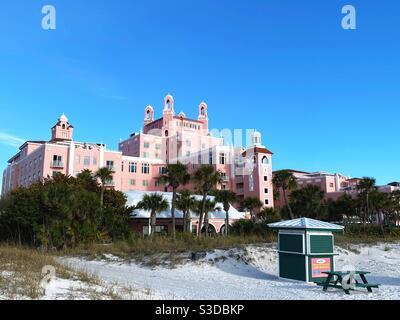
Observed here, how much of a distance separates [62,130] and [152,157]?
18.6 meters

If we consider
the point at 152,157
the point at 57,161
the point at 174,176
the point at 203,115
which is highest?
the point at 203,115

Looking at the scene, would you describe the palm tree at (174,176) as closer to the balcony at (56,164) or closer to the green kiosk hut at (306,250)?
the green kiosk hut at (306,250)

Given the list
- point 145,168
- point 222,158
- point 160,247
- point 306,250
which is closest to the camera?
point 306,250

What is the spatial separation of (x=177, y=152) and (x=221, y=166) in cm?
1287

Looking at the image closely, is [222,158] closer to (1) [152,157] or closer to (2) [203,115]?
(1) [152,157]

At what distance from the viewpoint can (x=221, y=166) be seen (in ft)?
235

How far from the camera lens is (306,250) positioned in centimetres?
1441

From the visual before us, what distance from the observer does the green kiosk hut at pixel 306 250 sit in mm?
14352

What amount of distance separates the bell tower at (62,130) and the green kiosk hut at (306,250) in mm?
67663

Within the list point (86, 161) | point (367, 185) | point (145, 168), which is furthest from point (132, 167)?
point (367, 185)

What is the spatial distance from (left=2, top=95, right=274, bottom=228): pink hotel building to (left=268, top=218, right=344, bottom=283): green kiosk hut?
37.2 meters

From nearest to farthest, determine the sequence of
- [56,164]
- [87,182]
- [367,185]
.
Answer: [87,182] → [367,185] → [56,164]

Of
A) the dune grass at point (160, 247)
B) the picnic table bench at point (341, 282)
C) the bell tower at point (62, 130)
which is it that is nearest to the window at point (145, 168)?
the bell tower at point (62, 130)

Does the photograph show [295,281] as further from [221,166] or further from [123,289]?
[221,166]
